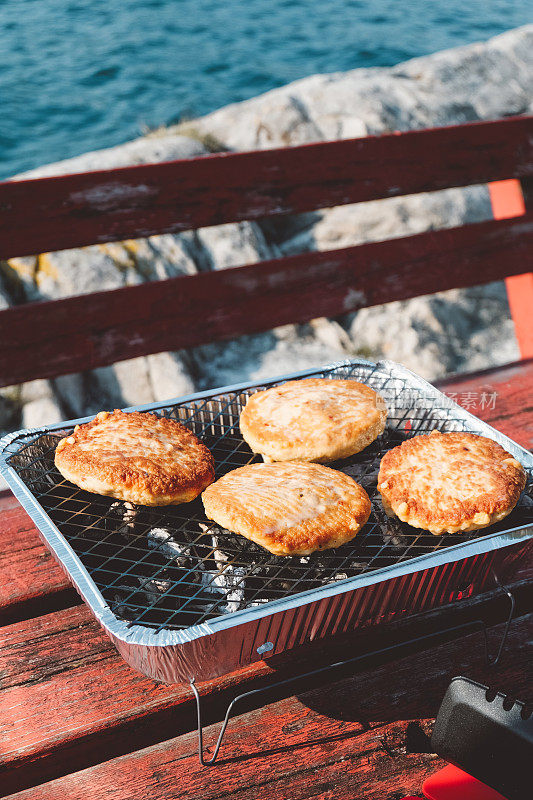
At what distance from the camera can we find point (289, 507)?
1.50 metres

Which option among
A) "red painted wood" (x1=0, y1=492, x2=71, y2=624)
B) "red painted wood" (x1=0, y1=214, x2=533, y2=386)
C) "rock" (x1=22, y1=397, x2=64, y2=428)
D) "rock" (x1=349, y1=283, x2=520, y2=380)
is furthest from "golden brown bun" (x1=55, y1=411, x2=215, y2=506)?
"rock" (x1=349, y1=283, x2=520, y2=380)

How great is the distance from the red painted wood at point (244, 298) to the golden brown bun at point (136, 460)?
1.38 metres

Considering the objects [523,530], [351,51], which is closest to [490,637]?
[523,530]

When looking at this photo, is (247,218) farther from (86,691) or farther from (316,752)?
(316,752)

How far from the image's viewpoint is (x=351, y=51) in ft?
46.6

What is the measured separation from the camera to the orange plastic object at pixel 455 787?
1180mm

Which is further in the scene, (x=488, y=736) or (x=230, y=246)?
(x=230, y=246)

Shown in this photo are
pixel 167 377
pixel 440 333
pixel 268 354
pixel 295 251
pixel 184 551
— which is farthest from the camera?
pixel 295 251

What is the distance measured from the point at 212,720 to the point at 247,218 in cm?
234

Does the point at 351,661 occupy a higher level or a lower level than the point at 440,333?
higher

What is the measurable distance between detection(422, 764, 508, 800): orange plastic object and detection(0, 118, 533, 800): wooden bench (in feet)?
0.28

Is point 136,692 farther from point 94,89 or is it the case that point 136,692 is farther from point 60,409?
point 94,89

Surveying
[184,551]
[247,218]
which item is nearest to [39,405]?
[247,218]

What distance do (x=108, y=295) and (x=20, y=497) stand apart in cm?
172
